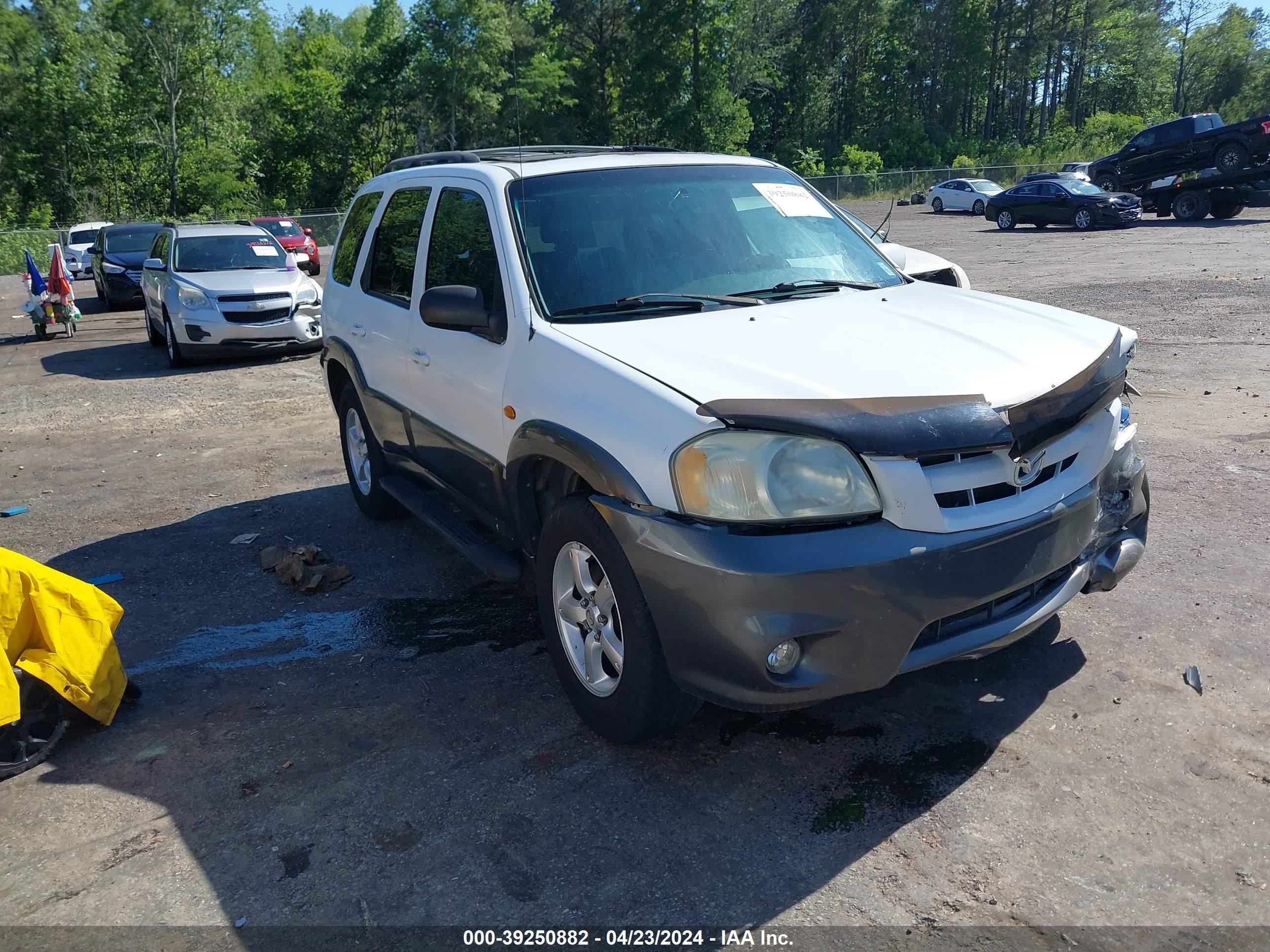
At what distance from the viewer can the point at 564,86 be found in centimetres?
6556

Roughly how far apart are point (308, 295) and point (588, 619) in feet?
36.7

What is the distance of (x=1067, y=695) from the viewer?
3.74 meters

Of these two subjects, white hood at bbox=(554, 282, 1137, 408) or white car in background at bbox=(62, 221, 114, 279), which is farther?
white car in background at bbox=(62, 221, 114, 279)

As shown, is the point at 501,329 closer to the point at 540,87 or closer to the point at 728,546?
the point at 728,546

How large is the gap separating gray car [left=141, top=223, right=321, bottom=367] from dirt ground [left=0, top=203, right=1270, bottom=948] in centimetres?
766

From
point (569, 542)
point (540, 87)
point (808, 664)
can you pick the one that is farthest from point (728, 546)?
point (540, 87)

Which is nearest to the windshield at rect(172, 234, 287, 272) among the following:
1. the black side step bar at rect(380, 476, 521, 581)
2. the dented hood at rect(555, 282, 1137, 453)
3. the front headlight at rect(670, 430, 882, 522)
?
the black side step bar at rect(380, 476, 521, 581)

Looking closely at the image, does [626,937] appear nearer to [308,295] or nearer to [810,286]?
[810,286]

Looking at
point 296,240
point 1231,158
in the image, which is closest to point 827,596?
point 296,240

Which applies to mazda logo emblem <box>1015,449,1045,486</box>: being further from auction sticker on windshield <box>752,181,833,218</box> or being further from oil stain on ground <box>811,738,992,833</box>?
auction sticker on windshield <box>752,181,833,218</box>

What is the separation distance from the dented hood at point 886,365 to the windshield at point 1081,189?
27722 millimetres

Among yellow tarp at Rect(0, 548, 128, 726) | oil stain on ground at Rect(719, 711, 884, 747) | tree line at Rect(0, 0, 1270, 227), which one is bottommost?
oil stain on ground at Rect(719, 711, 884, 747)

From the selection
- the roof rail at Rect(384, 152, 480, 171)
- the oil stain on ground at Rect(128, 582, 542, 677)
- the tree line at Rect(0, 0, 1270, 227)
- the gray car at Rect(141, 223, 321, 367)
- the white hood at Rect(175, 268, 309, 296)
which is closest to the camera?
the oil stain on ground at Rect(128, 582, 542, 677)

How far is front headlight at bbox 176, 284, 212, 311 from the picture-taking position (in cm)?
1288
